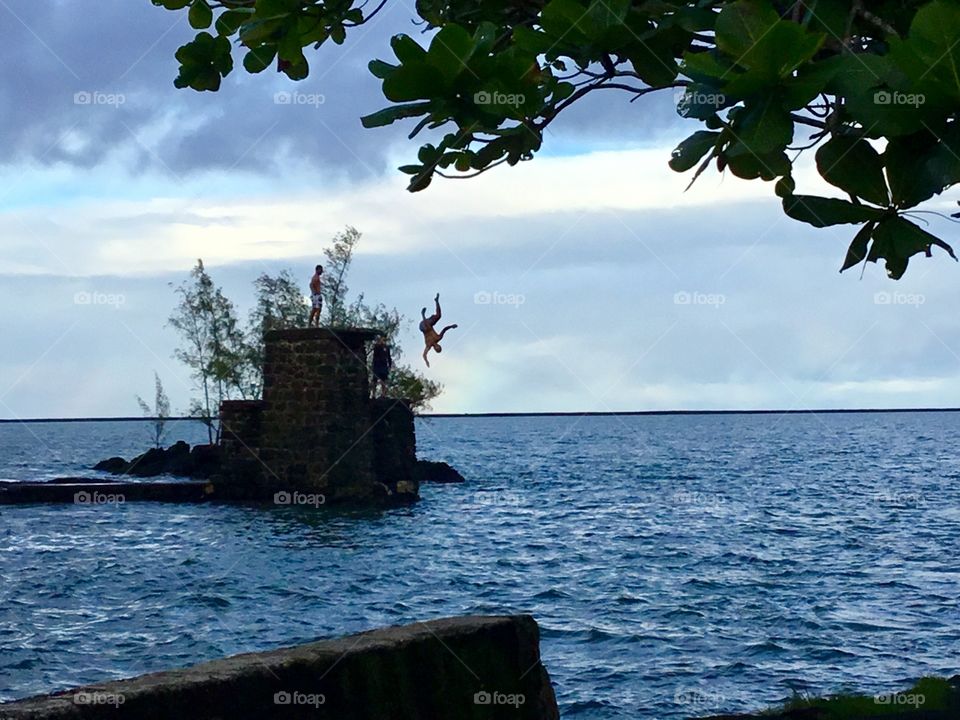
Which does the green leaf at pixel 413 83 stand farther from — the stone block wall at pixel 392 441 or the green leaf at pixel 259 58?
the stone block wall at pixel 392 441

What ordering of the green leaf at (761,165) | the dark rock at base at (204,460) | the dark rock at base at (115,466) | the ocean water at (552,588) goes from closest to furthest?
the green leaf at (761,165)
the ocean water at (552,588)
the dark rock at base at (204,460)
the dark rock at base at (115,466)

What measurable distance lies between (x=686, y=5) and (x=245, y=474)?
2857cm

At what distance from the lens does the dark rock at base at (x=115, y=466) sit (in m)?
60.1

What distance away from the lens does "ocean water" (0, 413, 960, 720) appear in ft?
47.1

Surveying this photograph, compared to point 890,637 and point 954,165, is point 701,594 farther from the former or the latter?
point 954,165

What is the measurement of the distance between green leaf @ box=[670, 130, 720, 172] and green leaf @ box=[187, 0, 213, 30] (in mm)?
3181

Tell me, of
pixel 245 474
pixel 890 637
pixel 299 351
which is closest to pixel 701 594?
pixel 890 637

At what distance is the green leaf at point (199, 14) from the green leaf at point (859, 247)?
3.54 meters

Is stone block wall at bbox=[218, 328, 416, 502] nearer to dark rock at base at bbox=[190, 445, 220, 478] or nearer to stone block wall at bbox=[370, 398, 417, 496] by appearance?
stone block wall at bbox=[370, 398, 417, 496]

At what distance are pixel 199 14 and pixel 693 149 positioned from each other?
Answer: 3271 mm

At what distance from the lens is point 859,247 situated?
406 centimetres

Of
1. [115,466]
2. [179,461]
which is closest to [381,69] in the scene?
[179,461]

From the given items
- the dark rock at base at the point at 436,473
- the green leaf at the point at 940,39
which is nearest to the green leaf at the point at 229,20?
the green leaf at the point at 940,39

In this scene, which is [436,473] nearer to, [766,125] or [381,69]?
[381,69]
